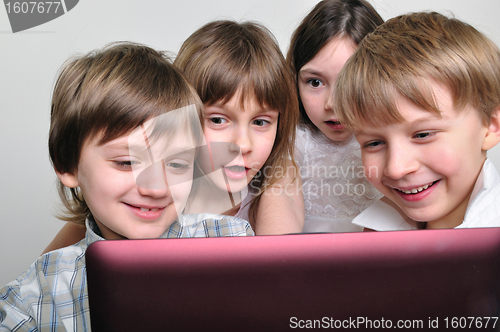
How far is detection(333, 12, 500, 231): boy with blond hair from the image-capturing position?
68cm

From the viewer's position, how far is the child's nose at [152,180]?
67cm

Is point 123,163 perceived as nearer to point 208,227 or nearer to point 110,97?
point 110,97

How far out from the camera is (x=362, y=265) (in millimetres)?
372

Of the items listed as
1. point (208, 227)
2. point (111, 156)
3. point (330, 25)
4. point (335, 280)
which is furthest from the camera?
point (330, 25)

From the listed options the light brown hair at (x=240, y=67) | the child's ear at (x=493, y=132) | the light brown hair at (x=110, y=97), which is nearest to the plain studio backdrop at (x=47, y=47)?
the light brown hair at (x=240, y=67)

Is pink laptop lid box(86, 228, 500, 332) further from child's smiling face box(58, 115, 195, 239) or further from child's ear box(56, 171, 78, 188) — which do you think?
child's ear box(56, 171, 78, 188)

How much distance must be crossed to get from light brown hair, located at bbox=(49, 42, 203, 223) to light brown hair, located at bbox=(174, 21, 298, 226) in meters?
0.07

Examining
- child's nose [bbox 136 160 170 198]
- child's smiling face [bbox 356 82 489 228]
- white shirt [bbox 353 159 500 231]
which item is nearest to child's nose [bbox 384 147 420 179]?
child's smiling face [bbox 356 82 489 228]

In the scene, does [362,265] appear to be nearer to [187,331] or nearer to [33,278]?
[187,331]

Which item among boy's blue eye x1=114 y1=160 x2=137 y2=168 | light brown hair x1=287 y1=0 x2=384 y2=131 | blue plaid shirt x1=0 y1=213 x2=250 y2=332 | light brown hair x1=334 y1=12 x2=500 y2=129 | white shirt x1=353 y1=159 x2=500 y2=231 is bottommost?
blue plaid shirt x1=0 y1=213 x2=250 y2=332

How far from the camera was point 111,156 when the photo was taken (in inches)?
26.0

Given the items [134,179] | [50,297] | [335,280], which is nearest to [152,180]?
[134,179]

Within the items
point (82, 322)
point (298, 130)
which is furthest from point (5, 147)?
point (298, 130)

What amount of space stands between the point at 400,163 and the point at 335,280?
37 centimetres
